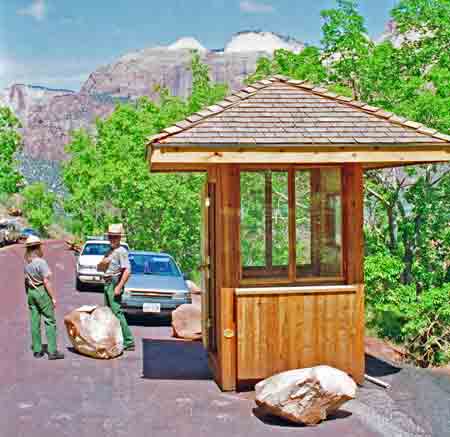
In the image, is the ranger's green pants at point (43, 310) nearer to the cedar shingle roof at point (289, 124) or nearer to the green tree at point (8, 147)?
the cedar shingle roof at point (289, 124)

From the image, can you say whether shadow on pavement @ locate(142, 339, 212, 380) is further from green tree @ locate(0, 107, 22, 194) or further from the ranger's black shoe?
green tree @ locate(0, 107, 22, 194)

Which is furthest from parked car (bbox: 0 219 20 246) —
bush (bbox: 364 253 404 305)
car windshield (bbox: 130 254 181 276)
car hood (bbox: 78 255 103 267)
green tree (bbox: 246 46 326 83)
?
bush (bbox: 364 253 404 305)

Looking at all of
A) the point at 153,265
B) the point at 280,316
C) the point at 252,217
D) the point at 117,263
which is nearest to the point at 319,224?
the point at 252,217

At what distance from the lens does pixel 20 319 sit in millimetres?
17531

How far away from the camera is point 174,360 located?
39.8ft

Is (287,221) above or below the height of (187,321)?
above

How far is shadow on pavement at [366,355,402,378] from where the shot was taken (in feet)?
36.8

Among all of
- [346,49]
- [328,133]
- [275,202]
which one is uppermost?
[346,49]

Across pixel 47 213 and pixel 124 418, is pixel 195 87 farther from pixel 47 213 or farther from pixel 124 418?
pixel 47 213

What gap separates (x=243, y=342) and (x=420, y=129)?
3557 millimetres

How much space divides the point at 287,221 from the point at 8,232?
6063cm

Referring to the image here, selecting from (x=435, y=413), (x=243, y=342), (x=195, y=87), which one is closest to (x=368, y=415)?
(x=435, y=413)

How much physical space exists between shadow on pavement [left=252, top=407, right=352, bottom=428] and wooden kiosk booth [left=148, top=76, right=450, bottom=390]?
87cm

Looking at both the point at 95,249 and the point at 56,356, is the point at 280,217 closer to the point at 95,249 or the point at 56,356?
the point at 56,356
